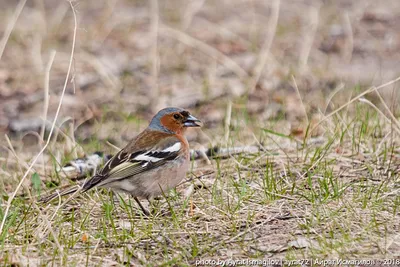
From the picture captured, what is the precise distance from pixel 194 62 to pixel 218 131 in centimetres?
303

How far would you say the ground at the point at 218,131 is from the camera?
430cm

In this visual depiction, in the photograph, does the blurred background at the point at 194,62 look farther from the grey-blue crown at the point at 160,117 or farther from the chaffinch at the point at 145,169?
the chaffinch at the point at 145,169

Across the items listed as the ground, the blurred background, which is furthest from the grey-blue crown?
the blurred background

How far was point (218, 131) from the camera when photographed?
7598mm

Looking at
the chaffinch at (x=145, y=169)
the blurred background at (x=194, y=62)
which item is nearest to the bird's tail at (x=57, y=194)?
the chaffinch at (x=145, y=169)

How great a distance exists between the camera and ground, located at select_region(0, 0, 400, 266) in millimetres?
4305

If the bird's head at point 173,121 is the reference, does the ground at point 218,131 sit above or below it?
below

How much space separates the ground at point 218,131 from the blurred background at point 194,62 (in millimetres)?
33

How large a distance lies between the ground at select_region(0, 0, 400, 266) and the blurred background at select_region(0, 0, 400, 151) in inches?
1.3

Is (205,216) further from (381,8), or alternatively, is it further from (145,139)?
(381,8)

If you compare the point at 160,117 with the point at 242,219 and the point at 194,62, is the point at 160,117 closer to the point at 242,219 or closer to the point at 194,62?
the point at 242,219

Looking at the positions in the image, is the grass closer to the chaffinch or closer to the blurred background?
the chaffinch

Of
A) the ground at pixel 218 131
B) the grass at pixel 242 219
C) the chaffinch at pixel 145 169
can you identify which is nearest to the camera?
the grass at pixel 242 219

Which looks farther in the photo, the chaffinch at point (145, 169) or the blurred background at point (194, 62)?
the blurred background at point (194, 62)
